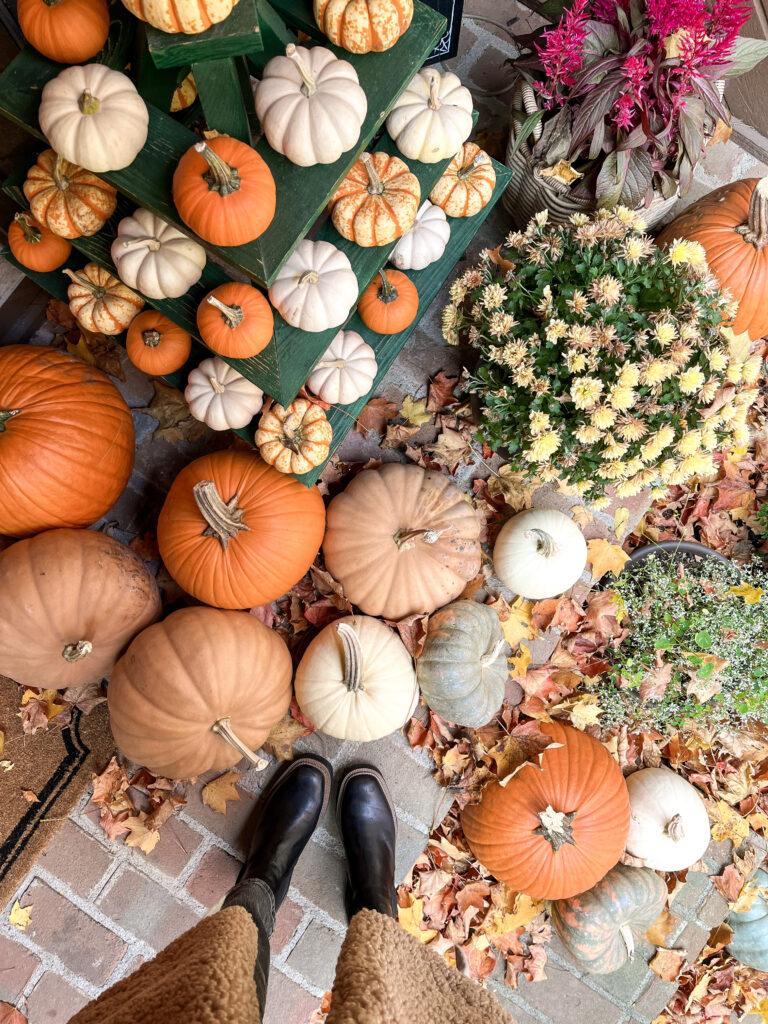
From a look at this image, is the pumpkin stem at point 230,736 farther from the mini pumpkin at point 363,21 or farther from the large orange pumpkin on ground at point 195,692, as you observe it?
the mini pumpkin at point 363,21

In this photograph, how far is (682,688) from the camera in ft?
9.64

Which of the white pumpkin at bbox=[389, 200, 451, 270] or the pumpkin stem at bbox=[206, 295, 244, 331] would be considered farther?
the white pumpkin at bbox=[389, 200, 451, 270]

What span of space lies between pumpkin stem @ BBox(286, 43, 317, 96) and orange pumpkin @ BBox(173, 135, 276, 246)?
18 centimetres

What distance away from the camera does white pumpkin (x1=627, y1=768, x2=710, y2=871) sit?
273cm

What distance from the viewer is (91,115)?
149 cm

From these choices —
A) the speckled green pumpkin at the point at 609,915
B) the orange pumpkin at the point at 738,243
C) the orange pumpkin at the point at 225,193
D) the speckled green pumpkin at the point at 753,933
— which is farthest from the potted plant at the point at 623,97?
the speckled green pumpkin at the point at 753,933

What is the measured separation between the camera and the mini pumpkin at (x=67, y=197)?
185cm

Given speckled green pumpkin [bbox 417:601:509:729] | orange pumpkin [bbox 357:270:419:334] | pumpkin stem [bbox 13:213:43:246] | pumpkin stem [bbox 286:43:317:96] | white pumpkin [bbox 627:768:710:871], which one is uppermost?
pumpkin stem [bbox 286:43:317:96]

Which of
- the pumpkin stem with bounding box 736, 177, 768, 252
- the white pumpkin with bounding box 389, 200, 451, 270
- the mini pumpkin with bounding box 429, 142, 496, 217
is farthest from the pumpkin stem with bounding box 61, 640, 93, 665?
the pumpkin stem with bounding box 736, 177, 768, 252

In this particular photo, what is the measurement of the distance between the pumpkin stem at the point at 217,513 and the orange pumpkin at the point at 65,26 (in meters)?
1.14

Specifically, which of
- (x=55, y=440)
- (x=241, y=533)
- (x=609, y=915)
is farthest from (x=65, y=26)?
(x=609, y=915)

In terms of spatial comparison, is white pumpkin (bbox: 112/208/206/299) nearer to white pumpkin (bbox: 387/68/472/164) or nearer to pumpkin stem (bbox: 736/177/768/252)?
white pumpkin (bbox: 387/68/472/164)

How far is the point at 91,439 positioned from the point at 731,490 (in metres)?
2.68

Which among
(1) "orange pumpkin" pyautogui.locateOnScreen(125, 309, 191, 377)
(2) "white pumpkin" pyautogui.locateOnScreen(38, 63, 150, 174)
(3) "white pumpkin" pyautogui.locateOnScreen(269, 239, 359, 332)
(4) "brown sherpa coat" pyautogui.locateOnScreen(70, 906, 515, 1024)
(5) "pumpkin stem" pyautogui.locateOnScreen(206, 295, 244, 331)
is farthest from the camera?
(1) "orange pumpkin" pyautogui.locateOnScreen(125, 309, 191, 377)
